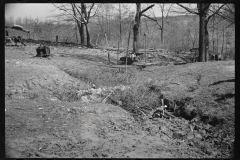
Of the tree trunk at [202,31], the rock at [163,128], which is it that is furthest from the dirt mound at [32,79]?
the tree trunk at [202,31]

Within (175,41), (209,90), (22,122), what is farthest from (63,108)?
(175,41)

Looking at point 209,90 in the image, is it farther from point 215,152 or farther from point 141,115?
point 215,152

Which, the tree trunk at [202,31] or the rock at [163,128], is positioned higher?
the tree trunk at [202,31]

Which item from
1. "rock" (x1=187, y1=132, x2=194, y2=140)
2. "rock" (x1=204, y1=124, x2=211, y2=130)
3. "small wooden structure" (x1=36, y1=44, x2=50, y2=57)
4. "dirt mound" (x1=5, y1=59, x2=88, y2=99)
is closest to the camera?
"rock" (x1=187, y1=132, x2=194, y2=140)

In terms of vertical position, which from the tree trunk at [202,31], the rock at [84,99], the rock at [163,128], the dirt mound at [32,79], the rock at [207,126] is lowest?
the rock at [163,128]

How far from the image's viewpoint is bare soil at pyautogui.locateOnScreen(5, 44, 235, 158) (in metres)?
4.82

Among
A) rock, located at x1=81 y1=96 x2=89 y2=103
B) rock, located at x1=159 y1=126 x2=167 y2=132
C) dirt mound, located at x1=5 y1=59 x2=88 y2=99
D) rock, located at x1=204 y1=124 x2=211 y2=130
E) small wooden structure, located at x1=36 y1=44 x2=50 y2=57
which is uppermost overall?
small wooden structure, located at x1=36 y1=44 x2=50 y2=57

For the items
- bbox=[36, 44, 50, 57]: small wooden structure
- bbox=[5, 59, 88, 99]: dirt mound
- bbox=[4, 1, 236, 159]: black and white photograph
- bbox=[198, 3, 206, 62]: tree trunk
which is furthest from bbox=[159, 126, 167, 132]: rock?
bbox=[36, 44, 50, 57]: small wooden structure

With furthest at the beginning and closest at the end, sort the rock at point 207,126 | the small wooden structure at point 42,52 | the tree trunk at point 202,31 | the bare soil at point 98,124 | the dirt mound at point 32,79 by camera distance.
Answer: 1. the tree trunk at point 202,31
2. the small wooden structure at point 42,52
3. the dirt mound at point 32,79
4. the rock at point 207,126
5. the bare soil at point 98,124

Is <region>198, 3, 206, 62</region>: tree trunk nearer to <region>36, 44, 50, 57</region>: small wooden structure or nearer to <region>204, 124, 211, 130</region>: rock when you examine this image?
<region>204, 124, 211, 130</region>: rock

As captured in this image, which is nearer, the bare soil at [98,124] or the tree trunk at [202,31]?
the bare soil at [98,124]

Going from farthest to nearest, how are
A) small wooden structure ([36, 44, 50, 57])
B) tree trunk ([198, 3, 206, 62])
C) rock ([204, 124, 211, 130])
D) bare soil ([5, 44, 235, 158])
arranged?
1. tree trunk ([198, 3, 206, 62])
2. small wooden structure ([36, 44, 50, 57])
3. rock ([204, 124, 211, 130])
4. bare soil ([5, 44, 235, 158])

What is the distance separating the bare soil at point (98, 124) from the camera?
482 cm

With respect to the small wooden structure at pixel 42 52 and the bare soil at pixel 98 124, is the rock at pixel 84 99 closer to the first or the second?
the bare soil at pixel 98 124
